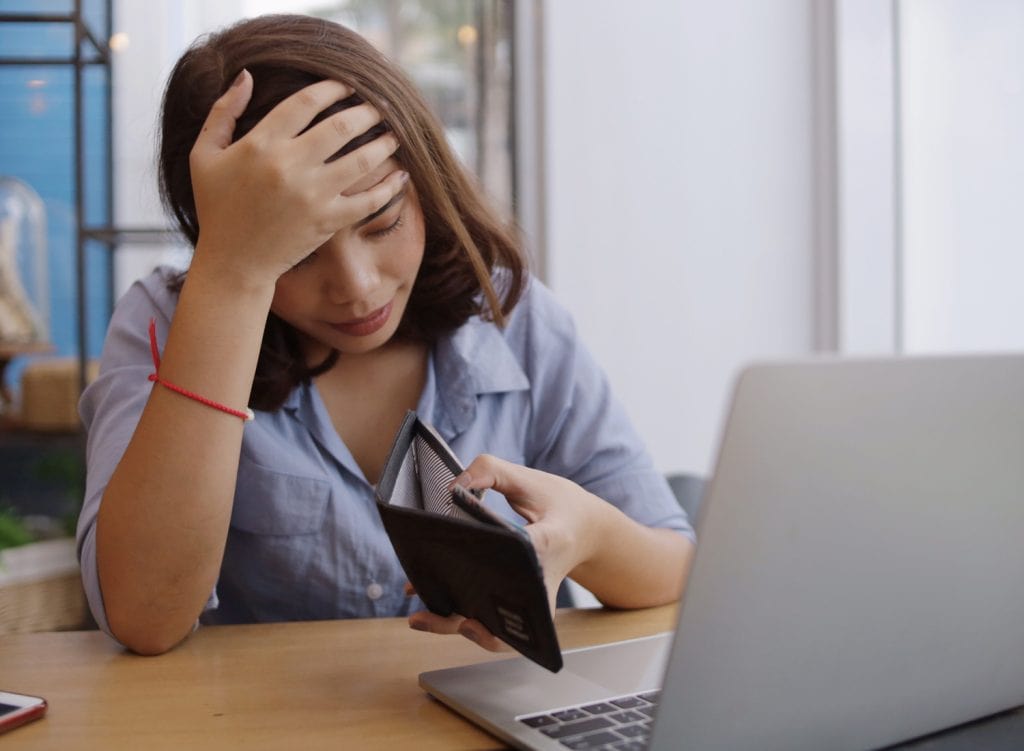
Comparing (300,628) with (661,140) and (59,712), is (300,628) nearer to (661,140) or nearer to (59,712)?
(59,712)

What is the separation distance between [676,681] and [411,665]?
315 millimetres

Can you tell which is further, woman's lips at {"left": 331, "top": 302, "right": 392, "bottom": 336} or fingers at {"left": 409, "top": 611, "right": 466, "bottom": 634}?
woman's lips at {"left": 331, "top": 302, "right": 392, "bottom": 336}

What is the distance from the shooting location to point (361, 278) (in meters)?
0.84

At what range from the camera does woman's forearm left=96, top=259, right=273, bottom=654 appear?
0.76 m

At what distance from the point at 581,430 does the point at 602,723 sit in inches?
20.8

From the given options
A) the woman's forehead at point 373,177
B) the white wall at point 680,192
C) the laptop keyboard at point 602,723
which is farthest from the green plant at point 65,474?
the laptop keyboard at point 602,723

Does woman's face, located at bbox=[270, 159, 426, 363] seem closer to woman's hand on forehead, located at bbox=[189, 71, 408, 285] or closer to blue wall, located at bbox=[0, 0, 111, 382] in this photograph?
woman's hand on forehead, located at bbox=[189, 71, 408, 285]

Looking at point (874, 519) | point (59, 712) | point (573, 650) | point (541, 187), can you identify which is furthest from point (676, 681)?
point (541, 187)

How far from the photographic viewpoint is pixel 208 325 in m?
0.76

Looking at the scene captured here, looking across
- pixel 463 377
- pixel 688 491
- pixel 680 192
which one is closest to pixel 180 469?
pixel 463 377

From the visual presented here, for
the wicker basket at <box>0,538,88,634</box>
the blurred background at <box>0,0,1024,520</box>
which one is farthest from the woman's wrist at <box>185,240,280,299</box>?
the blurred background at <box>0,0,1024,520</box>

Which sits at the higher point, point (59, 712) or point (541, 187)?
point (541, 187)

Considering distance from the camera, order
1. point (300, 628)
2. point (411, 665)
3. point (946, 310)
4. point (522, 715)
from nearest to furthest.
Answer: point (522, 715)
point (411, 665)
point (300, 628)
point (946, 310)

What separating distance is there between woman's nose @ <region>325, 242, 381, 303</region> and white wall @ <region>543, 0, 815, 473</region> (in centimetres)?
131
